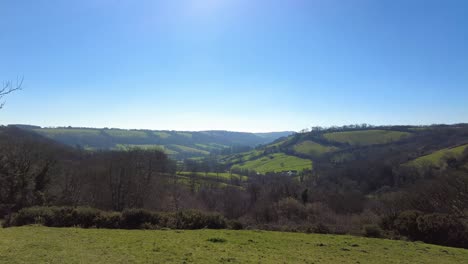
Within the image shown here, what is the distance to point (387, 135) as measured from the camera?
527 feet

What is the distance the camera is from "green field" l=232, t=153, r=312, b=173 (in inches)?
5429

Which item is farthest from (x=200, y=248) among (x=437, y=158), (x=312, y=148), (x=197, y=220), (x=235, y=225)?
(x=312, y=148)

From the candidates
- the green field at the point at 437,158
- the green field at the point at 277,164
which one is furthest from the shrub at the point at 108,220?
the green field at the point at 277,164

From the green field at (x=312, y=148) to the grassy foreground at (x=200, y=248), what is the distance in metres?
139

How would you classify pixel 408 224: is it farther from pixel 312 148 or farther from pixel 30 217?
pixel 312 148

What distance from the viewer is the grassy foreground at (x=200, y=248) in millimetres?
13258

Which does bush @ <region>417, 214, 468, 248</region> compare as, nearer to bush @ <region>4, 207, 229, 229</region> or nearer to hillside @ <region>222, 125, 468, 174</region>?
bush @ <region>4, 207, 229, 229</region>

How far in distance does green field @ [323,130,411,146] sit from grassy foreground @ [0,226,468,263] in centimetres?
14605

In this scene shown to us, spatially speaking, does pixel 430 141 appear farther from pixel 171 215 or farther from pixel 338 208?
pixel 171 215

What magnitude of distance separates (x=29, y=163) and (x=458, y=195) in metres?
53.3

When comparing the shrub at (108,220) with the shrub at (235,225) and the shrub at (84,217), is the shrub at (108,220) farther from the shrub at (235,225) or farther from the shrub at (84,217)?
the shrub at (235,225)

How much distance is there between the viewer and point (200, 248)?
15750 millimetres

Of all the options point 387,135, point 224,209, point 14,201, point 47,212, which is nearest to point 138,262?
point 47,212

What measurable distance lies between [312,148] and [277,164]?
28980 mm
